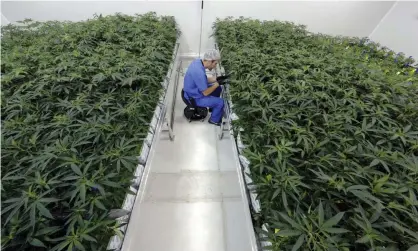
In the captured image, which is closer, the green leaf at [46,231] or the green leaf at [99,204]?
the green leaf at [46,231]

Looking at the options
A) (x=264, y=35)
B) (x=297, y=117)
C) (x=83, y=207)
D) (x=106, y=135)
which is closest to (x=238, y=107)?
(x=297, y=117)

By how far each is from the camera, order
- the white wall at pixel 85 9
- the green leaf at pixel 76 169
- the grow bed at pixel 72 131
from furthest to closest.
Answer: the white wall at pixel 85 9, the green leaf at pixel 76 169, the grow bed at pixel 72 131

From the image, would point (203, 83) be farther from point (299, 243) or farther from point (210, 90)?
point (299, 243)

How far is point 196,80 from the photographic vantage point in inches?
112

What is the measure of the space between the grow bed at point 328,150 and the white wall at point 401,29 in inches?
87.4

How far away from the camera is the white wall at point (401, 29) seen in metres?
3.73

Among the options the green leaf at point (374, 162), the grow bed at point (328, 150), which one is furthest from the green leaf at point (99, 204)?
the green leaf at point (374, 162)

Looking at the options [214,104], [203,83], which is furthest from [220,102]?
[203,83]

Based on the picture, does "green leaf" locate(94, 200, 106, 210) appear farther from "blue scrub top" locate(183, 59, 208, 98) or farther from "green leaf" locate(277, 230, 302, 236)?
"blue scrub top" locate(183, 59, 208, 98)

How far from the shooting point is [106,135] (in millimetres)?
1301

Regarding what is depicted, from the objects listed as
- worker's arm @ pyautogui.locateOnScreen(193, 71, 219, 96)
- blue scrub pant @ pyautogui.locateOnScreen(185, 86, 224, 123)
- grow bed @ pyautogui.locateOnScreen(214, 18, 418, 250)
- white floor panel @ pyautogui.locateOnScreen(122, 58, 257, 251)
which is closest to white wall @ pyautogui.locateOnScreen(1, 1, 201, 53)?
worker's arm @ pyautogui.locateOnScreen(193, 71, 219, 96)

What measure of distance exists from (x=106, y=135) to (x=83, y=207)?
1.46 feet

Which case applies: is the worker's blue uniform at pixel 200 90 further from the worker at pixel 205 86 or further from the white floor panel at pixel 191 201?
the white floor panel at pixel 191 201

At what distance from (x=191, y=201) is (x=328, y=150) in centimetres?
140
